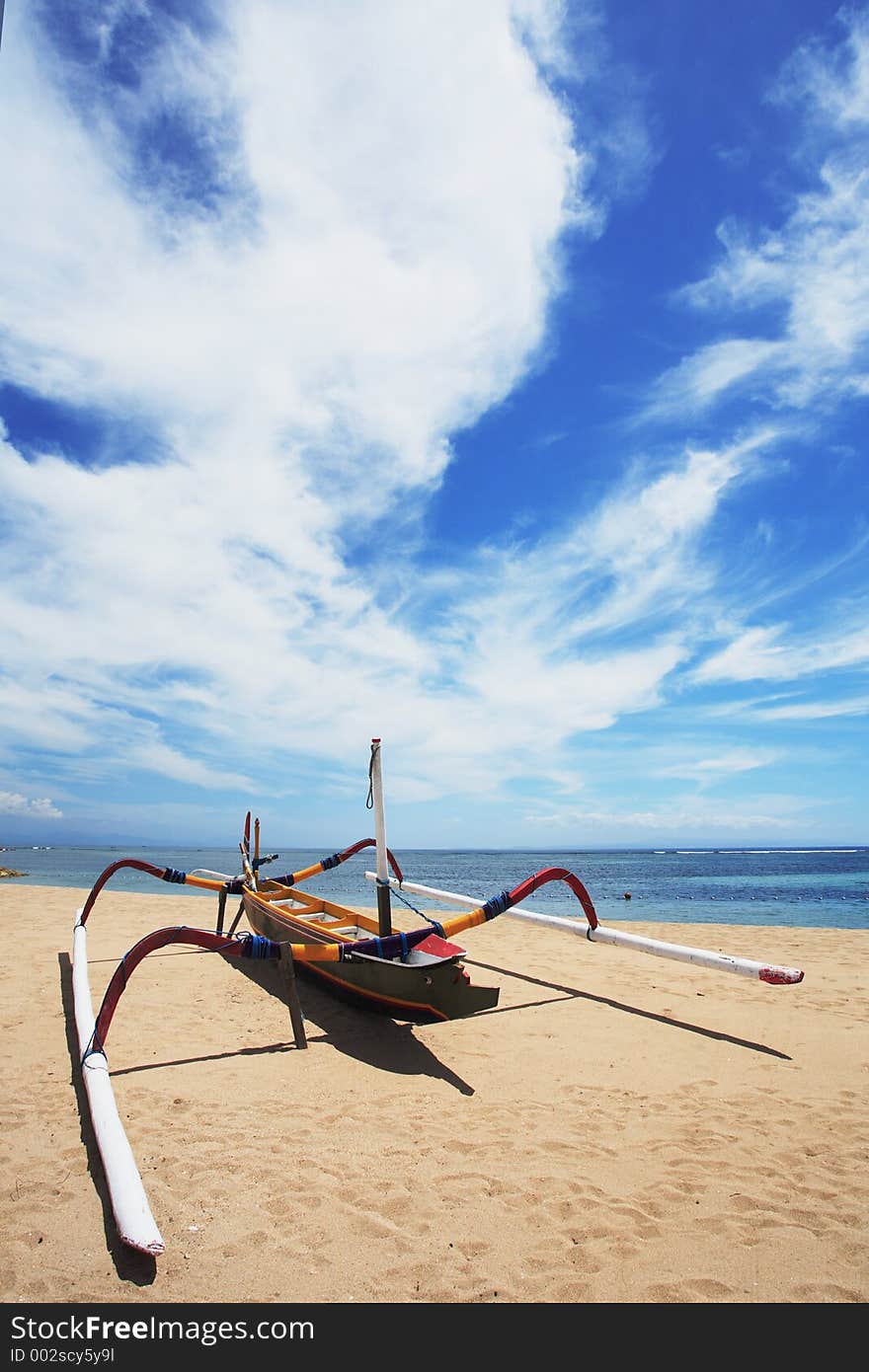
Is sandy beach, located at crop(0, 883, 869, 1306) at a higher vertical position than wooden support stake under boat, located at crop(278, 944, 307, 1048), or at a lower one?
lower

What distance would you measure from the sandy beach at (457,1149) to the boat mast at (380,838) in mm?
985

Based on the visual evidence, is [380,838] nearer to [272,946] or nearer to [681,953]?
[272,946]

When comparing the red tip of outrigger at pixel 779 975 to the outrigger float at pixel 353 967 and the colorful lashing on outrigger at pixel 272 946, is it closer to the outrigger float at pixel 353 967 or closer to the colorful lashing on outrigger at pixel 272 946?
the outrigger float at pixel 353 967

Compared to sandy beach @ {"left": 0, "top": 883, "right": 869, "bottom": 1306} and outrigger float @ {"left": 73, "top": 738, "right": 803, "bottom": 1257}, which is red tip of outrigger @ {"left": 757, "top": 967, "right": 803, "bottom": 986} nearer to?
outrigger float @ {"left": 73, "top": 738, "right": 803, "bottom": 1257}

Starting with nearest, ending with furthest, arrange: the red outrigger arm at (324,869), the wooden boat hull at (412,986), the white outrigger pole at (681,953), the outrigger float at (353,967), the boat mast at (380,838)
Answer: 1. the outrigger float at (353,967)
2. the wooden boat hull at (412,986)
3. the white outrigger pole at (681,953)
4. the boat mast at (380,838)
5. the red outrigger arm at (324,869)

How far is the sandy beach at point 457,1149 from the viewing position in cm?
288

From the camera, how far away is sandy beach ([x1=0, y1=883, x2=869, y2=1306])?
288 centimetres

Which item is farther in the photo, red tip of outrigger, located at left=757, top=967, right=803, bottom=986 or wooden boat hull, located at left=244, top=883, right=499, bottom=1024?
red tip of outrigger, located at left=757, top=967, right=803, bottom=986

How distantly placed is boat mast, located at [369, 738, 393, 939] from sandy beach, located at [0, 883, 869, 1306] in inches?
38.8

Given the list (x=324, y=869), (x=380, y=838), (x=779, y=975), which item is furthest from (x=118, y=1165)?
(x=324, y=869)

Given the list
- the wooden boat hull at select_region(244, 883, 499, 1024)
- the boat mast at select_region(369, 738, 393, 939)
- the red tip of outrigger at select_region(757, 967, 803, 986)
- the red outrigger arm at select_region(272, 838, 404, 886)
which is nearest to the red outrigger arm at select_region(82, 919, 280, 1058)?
the wooden boat hull at select_region(244, 883, 499, 1024)

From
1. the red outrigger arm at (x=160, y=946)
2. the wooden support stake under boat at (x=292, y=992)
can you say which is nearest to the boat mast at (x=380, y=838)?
the wooden support stake under boat at (x=292, y=992)
